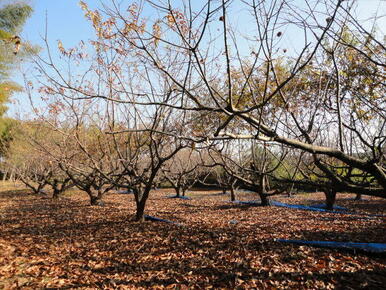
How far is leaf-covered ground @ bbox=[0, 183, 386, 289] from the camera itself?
9.87 ft

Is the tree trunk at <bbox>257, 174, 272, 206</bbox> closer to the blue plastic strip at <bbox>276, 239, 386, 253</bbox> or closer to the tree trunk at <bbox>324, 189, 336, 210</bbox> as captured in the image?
the tree trunk at <bbox>324, 189, 336, 210</bbox>

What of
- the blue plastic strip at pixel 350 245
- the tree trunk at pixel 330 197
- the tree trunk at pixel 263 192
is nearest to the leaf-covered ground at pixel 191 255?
the blue plastic strip at pixel 350 245

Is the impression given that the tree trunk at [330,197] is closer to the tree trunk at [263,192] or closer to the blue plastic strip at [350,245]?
the tree trunk at [263,192]

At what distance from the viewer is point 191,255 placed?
3840mm

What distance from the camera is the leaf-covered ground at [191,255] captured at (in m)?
3.01

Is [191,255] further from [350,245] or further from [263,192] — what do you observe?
[263,192]

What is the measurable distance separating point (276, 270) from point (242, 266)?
43 cm

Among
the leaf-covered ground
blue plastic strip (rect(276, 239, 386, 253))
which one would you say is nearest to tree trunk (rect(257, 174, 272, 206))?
the leaf-covered ground

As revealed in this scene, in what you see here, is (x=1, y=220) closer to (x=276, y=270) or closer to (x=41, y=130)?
(x=41, y=130)

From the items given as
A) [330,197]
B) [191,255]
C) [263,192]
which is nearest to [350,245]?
[191,255]

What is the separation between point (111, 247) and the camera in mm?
4402

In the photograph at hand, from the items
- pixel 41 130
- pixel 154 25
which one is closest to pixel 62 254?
pixel 154 25

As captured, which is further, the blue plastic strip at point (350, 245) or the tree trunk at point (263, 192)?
the tree trunk at point (263, 192)

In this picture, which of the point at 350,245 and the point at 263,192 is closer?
the point at 350,245
